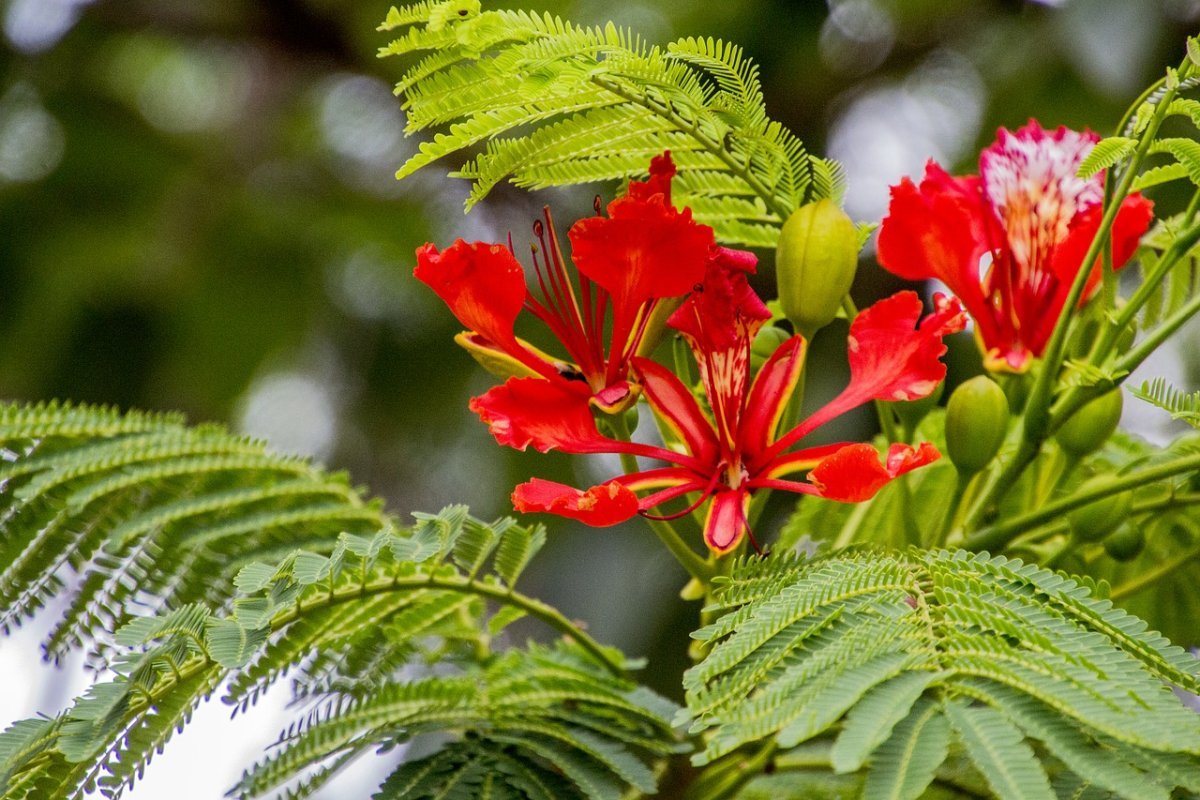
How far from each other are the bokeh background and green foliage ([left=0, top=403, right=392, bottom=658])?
1511 millimetres

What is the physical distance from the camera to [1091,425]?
1.13m

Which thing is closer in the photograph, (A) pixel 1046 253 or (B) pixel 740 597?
(B) pixel 740 597

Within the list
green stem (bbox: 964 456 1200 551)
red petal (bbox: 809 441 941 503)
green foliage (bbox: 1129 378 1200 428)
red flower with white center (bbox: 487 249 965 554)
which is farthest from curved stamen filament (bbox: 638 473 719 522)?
green foliage (bbox: 1129 378 1200 428)

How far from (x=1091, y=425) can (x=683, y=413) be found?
35cm

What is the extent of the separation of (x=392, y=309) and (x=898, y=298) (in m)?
2.56

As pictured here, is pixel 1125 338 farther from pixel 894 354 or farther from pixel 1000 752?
pixel 1000 752

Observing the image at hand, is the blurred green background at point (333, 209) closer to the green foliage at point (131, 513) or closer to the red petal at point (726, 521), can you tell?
the green foliage at point (131, 513)

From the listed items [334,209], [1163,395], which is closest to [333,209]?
[334,209]

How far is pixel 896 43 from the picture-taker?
3.24 metres

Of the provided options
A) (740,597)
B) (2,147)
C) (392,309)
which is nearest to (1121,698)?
(740,597)

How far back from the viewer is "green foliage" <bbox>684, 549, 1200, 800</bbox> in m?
0.77

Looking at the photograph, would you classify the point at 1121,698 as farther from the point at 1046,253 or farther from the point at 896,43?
the point at 896,43

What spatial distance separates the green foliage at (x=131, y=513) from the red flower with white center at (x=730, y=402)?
308 mm

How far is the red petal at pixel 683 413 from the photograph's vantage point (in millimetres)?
1095
